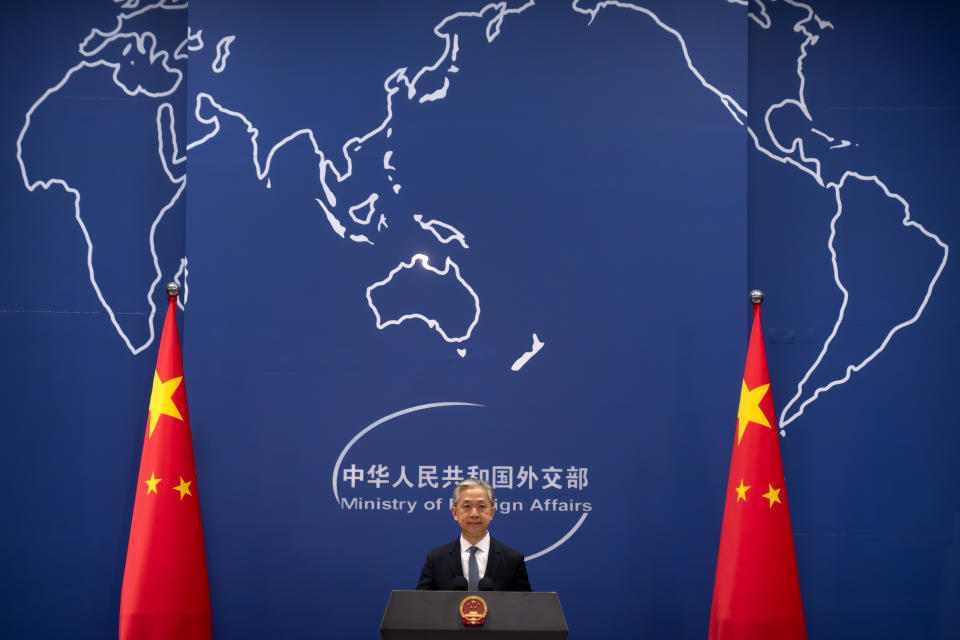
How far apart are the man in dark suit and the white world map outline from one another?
1.30 meters

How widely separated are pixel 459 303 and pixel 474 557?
3.74ft

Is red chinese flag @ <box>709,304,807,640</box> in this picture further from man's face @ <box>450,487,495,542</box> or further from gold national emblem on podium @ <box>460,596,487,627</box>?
gold national emblem on podium @ <box>460,596,487,627</box>

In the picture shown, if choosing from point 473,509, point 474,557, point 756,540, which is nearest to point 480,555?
point 474,557

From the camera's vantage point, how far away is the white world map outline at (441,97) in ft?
11.3

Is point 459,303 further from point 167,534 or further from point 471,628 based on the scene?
point 471,628

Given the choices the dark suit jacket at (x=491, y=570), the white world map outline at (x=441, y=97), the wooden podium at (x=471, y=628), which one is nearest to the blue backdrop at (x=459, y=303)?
the white world map outline at (x=441, y=97)

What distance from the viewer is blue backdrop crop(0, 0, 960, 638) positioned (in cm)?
338

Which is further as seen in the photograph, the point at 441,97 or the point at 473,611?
the point at 441,97

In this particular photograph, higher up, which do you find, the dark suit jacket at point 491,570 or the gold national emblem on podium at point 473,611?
the gold national emblem on podium at point 473,611

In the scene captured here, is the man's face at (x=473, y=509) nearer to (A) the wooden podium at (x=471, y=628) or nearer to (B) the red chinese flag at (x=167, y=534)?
(A) the wooden podium at (x=471, y=628)

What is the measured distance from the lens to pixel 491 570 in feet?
8.99

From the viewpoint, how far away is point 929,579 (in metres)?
3.55

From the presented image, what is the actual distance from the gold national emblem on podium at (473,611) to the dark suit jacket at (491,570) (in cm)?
81

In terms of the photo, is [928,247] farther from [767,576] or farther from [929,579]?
[767,576]
